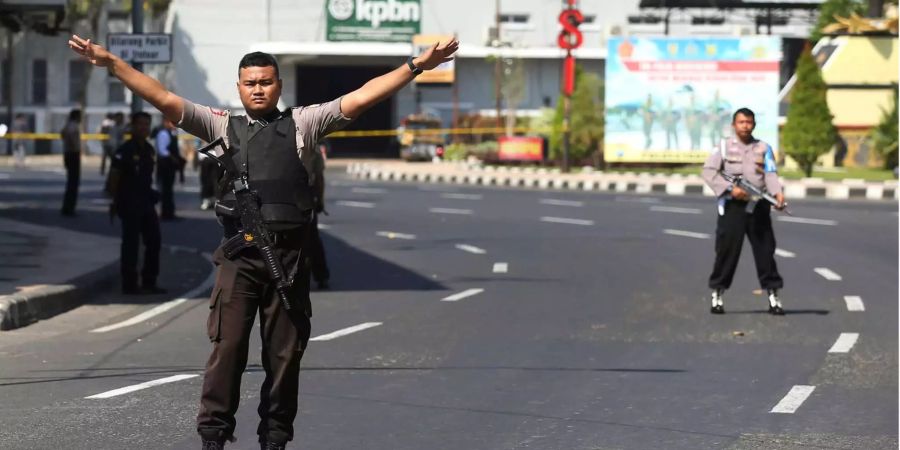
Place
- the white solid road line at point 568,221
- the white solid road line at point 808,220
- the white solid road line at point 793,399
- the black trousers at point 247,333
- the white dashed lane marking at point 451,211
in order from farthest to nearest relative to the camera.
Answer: the white dashed lane marking at point 451,211 < the white solid road line at point 568,221 < the white solid road line at point 808,220 < the white solid road line at point 793,399 < the black trousers at point 247,333

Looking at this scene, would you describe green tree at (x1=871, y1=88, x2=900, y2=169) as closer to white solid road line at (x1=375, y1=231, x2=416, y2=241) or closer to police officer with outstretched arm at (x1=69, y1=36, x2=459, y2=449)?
white solid road line at (x1=375, y1=231, x2=416, y2=241)

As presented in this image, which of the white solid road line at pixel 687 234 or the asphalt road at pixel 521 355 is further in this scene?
the white solid road line at pixel 687 234

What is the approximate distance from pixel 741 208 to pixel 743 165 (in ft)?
1.29

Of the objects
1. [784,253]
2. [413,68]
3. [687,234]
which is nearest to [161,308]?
[413,68]

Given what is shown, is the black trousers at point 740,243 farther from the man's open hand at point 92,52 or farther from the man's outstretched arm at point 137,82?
the man's open hand at point 92,52

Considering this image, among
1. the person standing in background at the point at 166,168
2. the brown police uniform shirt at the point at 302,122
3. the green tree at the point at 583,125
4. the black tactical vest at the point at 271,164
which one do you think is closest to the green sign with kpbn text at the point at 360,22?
the green tree at the point at 583,125

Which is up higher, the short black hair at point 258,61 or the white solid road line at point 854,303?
the short black hair at point 258,61

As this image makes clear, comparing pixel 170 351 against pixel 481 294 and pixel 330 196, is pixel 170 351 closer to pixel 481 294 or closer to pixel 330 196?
pixel 481 294

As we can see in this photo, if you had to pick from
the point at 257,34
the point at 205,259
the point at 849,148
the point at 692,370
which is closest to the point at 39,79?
the point at 257,34

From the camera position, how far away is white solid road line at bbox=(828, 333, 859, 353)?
40.8 feet

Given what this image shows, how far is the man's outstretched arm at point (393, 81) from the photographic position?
688 centimetres

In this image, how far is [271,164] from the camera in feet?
23.0

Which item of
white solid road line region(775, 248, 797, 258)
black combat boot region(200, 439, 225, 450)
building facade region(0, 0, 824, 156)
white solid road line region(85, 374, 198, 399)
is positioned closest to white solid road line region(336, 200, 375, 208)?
white solid road line region(775, 248, 797, 258)

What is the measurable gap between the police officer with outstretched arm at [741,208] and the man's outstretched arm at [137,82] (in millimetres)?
8231
